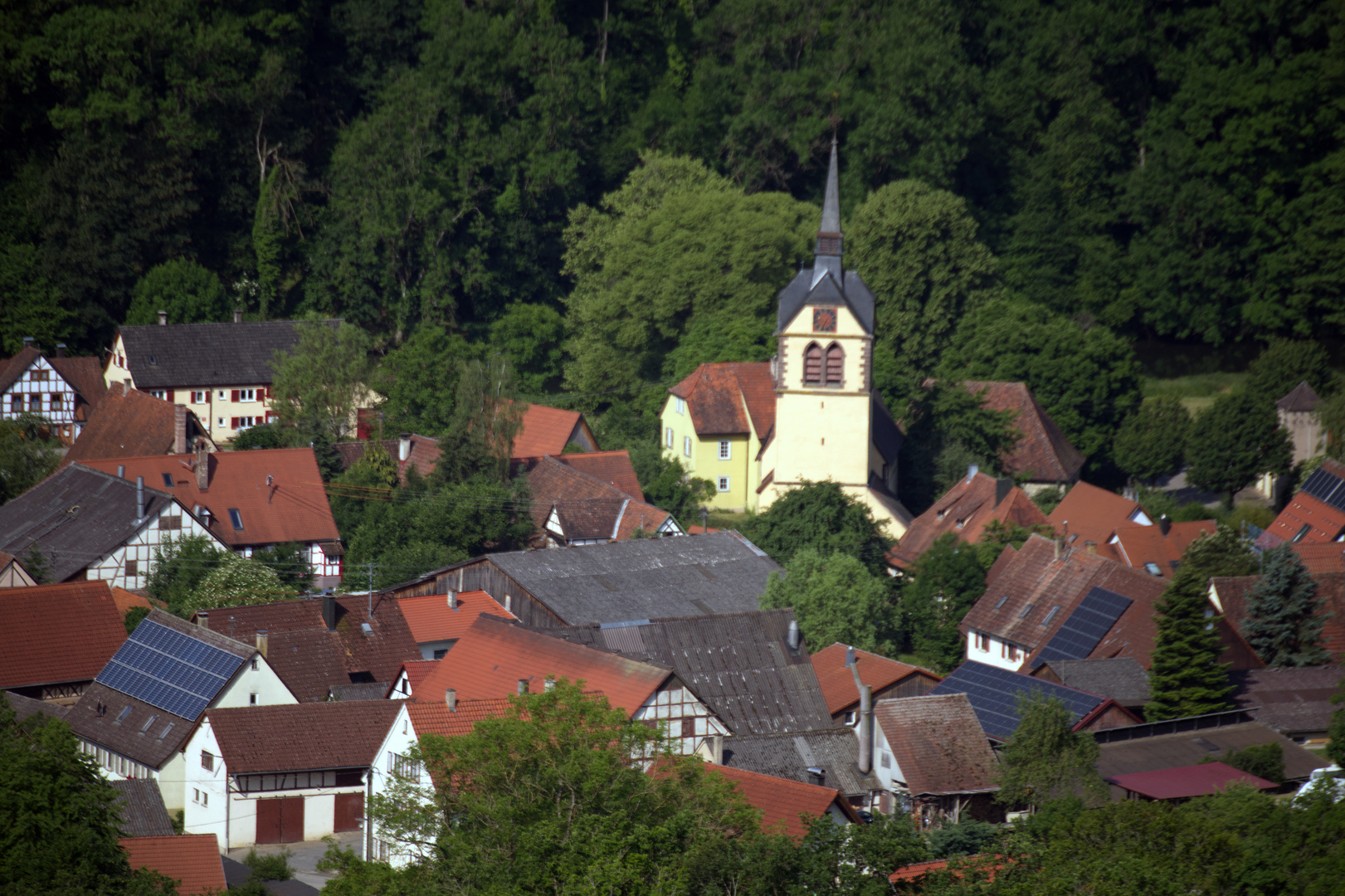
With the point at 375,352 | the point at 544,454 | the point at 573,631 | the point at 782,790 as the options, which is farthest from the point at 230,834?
the point at 375,352

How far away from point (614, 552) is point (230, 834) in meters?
15.1

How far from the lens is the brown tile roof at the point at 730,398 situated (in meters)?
62.9

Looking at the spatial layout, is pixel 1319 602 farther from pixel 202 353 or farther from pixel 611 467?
pixel 202 353

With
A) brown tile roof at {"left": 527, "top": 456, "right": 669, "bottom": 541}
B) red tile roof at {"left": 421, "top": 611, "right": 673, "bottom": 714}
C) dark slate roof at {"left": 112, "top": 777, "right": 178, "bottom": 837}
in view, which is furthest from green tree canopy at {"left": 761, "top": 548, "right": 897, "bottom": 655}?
dark slate roof at {"left": 112, "top": 777, "right": 178, "bottom": 837}

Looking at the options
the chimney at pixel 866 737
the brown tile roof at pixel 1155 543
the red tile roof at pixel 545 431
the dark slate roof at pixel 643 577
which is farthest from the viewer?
the red tile roof at pixel 545 431

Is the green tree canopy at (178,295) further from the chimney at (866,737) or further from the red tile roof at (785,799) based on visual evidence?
the red tile roof at (785,799)

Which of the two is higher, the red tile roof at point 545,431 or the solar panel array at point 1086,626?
the red tile roof at point 545,431

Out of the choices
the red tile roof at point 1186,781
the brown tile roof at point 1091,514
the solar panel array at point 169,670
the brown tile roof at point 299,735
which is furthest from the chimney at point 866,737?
the brown tile roof at point 1091,514

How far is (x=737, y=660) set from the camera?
148 ft

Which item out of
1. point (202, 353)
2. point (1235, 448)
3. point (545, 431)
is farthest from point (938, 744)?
→ point (202, 353)

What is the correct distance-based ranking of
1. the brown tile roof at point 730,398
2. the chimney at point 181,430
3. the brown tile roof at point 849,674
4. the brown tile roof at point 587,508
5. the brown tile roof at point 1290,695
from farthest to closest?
the brown tile roof at point 730,398 → the chimney at point 181,430 → the brown tile roof at point 587,508 → the brown tile roof at point 849,674 → the brown tile roof at point 1290,695

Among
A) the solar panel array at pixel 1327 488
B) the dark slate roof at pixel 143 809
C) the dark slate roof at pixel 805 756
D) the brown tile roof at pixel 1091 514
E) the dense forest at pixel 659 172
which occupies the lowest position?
the dark slate roof at pixel 143 809

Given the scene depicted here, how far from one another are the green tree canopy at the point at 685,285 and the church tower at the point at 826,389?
8746 mm

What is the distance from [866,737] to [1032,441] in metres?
25.3
